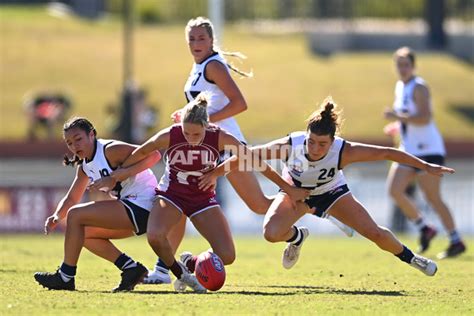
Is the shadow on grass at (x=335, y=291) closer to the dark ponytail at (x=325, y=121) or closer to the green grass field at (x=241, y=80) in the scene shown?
the dark ponytail at (x=325, y=121)

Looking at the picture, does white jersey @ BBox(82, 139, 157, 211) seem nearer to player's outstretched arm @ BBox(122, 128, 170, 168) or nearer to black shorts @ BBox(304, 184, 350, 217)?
player's outstretched arm @ BBox(122, 128, 170, 168)

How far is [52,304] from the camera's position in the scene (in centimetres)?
798

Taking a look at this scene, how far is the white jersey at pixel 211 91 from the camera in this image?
403 inches

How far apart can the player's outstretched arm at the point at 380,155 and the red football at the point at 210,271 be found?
132 centimetres

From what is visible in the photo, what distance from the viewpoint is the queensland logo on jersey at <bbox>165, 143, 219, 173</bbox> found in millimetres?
9055

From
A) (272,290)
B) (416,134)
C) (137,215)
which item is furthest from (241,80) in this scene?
(137,215)

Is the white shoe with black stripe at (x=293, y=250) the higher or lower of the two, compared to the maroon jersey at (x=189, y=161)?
lower

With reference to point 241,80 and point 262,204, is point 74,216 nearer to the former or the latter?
point 262,204

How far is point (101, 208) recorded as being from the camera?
9008 millimetres

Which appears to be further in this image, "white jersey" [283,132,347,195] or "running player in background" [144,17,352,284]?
"running player in background" [144,17,352,284]

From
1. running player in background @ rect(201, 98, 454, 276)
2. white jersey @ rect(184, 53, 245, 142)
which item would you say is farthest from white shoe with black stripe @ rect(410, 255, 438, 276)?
white jersey @ rect(184, 53, 245, 142)

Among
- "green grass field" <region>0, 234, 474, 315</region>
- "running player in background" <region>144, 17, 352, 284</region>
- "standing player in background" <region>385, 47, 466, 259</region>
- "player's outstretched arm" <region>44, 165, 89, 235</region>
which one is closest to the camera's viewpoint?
"green grass field" <region>0, 234, 474, 315</region>

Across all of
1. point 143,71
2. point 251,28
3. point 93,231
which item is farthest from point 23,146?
point 93,231

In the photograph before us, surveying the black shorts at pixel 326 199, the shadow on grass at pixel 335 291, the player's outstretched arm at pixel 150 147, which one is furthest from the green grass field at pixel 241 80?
the player's outstretched arm at pixel 150 147
